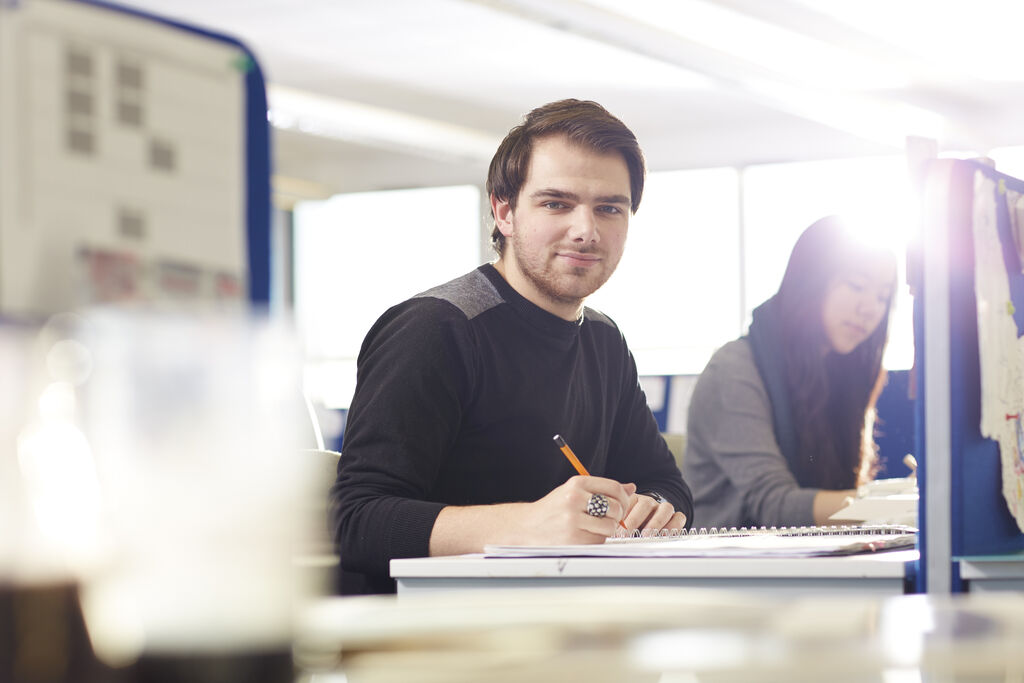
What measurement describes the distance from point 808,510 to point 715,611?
1.96 meters

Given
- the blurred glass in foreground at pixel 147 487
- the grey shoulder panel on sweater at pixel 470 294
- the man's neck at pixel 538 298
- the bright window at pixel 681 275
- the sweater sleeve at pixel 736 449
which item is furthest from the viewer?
the bright window at pixel 681 275

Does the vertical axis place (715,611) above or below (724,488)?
above

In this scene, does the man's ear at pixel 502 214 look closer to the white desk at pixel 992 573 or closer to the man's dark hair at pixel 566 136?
the man's dark hair at pixel 566 136

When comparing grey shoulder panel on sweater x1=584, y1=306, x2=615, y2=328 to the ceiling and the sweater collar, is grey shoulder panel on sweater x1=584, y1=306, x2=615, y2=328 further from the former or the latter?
the ceiling

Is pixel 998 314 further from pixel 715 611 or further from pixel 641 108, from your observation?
pixel 641 108

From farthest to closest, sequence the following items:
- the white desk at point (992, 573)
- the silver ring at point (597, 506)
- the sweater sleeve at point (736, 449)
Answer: the sweater sleeve at point (736, 449) < the silver ring at point (597, 506) < the white desk at point (992, 573)

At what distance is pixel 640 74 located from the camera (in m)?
7.48

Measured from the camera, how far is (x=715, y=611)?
1.68 ft

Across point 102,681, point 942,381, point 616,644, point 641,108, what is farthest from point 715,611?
point 641,108

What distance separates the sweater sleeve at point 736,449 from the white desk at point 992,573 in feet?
3.43

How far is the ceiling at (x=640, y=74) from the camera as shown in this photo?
6.31 m

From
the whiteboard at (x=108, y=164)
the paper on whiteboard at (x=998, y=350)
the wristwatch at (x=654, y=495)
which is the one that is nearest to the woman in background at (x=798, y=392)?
the wristwatch at (x=654, y=495)

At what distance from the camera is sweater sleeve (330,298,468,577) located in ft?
5.57

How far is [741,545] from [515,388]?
0.62m
